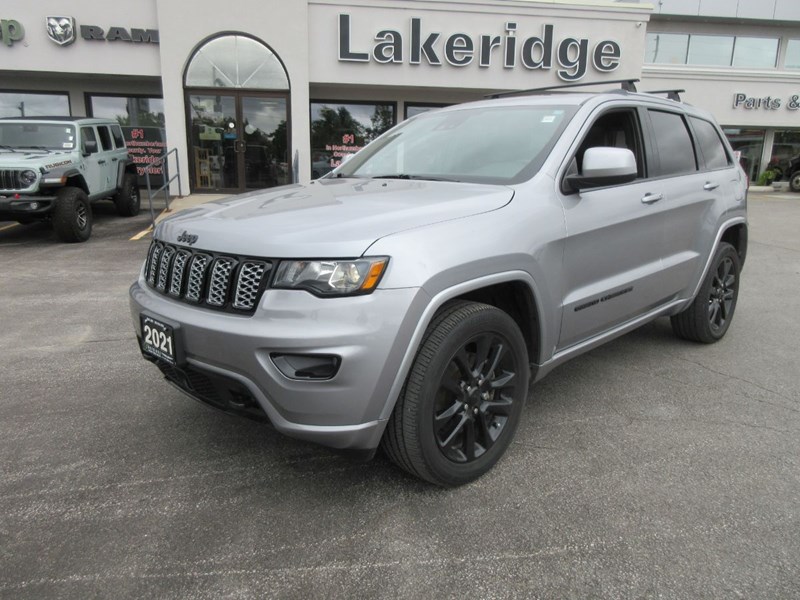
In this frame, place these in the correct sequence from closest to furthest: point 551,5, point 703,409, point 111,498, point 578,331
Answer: point 111,498, point 578,331, point 703,409, point 551,5

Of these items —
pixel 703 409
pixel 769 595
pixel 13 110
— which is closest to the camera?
pixel 769 595

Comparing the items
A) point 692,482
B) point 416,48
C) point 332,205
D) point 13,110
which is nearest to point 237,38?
point 416,48

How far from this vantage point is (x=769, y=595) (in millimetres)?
2012

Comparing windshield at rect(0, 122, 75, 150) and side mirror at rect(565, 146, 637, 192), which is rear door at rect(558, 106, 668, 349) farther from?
windshield at rect(0, 122, 75, 150)

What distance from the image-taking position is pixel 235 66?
44.5ft

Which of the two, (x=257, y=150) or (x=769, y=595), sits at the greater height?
(x=257, y=150)

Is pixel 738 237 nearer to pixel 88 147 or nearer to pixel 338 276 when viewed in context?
pixel 338 276

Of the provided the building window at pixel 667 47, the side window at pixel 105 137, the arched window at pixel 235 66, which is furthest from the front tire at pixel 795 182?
the side window at pixel 105 137

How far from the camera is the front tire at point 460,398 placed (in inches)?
92.0

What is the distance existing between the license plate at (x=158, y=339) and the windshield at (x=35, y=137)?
28.9 ft

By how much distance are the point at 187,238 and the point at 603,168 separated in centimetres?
192

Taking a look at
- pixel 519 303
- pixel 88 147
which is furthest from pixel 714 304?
pixel 88 147

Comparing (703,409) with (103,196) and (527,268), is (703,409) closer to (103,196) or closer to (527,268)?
(527,268)

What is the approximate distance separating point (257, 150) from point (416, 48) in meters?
4.48
